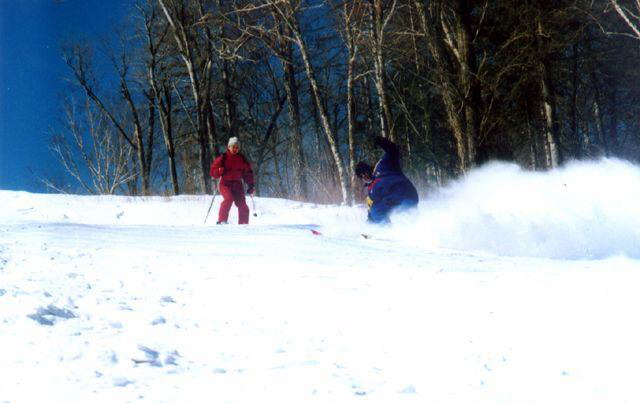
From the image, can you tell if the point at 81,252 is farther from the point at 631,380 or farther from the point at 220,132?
the point at 220,132

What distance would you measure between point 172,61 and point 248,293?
23.7 m

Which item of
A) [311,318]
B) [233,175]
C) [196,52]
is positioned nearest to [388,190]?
[233,175]

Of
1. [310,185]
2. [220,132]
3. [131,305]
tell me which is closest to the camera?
[131,305]

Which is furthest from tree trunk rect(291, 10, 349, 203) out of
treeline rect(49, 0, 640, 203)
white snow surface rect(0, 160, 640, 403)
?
white snow surface rect(0, 160, 640, 403)

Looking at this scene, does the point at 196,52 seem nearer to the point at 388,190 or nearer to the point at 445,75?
the point at 445,75

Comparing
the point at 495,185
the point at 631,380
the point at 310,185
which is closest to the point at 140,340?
the point at 631,380

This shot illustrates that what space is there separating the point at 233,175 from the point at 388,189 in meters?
4.23

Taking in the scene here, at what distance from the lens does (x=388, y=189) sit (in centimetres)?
879

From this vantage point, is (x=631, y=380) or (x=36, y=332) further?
(x=36, y=332)

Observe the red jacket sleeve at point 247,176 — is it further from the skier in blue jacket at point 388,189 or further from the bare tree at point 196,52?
the bare tree at point 196,52

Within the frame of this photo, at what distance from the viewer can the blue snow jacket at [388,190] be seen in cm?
874

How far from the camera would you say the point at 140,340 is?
2.85 metres

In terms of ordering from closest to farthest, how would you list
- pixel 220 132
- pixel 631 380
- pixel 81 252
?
pixel 631 380 < pixel 81 252 < pixel 220 132

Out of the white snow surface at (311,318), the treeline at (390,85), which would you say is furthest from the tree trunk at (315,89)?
the white snow surface at (311,318)
